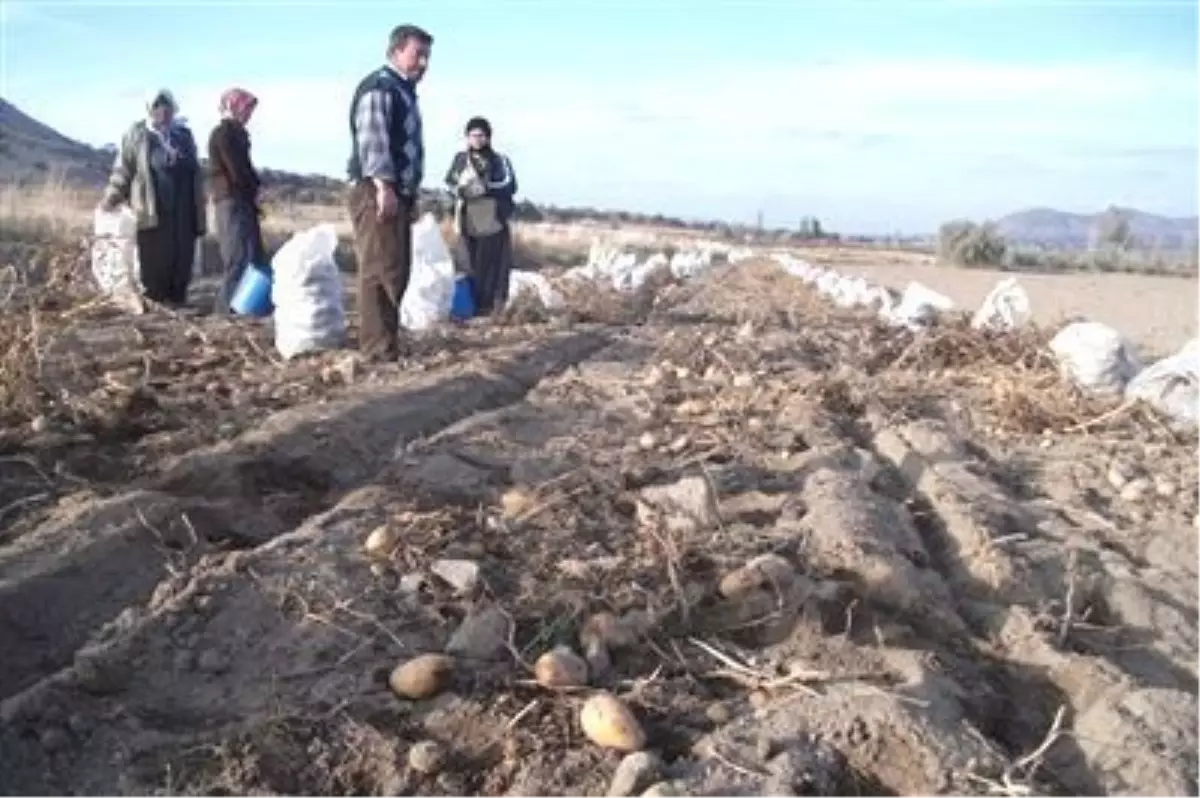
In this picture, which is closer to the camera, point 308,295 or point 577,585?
point 577,585

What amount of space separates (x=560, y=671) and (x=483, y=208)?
768 cm

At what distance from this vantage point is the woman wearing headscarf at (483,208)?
10211 mm

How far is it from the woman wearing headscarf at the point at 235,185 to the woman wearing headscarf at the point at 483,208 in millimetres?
1828

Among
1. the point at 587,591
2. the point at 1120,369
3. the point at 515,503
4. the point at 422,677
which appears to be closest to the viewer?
the point at 422,677

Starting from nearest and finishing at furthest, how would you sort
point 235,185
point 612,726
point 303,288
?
point 612,726, point 303,288, point 235,185

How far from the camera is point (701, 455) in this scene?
471 centimetres

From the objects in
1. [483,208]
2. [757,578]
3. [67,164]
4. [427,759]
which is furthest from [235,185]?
[67,164]

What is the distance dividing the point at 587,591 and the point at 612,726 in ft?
2.13

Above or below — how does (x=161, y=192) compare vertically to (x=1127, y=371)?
above

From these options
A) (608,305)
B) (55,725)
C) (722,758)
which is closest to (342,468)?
(55,725)

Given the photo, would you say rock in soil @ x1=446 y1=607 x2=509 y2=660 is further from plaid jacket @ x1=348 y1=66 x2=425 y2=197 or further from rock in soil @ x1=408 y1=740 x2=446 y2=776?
plaid jacket @ x1=348 y1=66 x2=425 y2=197

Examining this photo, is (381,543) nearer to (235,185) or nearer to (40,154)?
(235,185)

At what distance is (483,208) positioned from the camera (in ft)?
33.6

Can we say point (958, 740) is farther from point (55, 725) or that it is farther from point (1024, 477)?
point (1024, 477)
